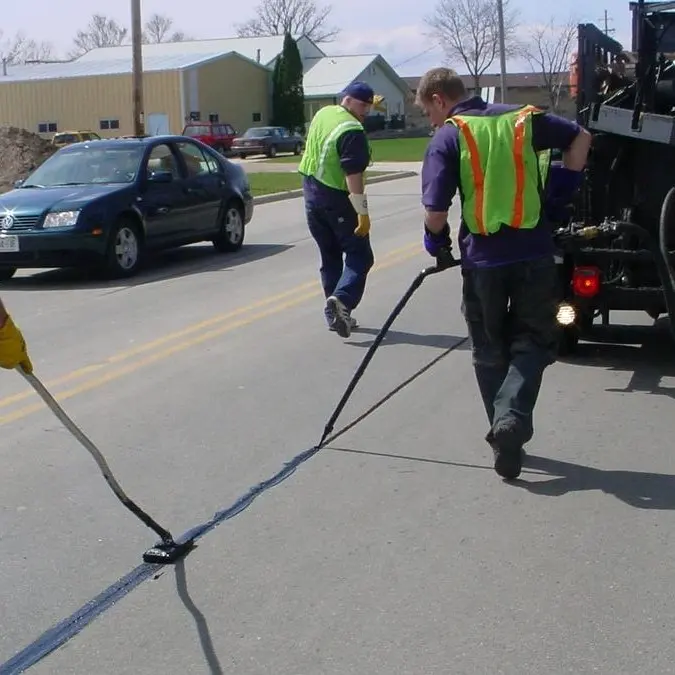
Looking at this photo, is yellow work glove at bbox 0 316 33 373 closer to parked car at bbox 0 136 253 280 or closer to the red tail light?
the red tail light

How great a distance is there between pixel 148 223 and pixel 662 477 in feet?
28.6

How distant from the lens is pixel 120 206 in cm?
1260

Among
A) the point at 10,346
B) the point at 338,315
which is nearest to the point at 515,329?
the point at 10,346

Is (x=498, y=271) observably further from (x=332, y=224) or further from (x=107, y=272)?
(x=107, y=272)

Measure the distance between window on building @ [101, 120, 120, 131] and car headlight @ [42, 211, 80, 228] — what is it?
5341cm

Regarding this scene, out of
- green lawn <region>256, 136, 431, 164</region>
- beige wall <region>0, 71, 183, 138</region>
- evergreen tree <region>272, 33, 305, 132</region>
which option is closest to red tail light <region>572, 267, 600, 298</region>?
green lawn <region>256, 136, 431, 164</region>

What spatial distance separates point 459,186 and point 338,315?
3.28 m

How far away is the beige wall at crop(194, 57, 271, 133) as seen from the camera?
63844mm

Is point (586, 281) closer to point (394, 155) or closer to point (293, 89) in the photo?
point (394, 155)

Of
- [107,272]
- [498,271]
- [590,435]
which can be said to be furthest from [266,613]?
[107,272]

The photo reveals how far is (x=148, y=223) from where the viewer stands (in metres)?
13.1

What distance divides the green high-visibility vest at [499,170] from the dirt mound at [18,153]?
2525 centimetres

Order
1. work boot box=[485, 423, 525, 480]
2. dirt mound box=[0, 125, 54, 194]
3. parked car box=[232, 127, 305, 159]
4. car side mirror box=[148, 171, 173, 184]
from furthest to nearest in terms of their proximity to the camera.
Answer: parked car box=[232, 127, 305, 159] < dirt mound box=[0, 125, 54, 194] < car side mirror box=[148, 171, 173, 184] < work boot box=[485, 423, 525, 480]

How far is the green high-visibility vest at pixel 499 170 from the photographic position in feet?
17.1
